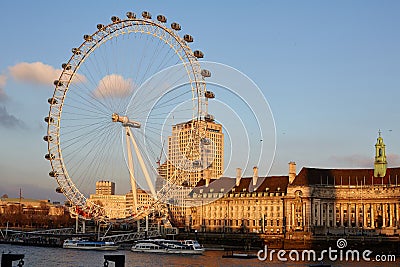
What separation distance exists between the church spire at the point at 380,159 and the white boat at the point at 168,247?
112ft

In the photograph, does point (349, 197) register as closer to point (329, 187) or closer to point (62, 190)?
point (329, 187)

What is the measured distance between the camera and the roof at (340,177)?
90.5m

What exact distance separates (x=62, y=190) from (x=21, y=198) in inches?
5757

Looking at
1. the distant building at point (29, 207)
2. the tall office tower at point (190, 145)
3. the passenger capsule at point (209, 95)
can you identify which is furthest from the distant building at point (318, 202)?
the distant building at point (29, 207)

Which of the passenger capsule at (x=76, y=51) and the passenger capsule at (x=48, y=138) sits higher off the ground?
the passenger capsule at (x=76, y=51)

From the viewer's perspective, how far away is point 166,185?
5906 cm

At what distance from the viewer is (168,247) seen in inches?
2608

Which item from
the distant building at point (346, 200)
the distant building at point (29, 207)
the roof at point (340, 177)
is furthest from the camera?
the distant building at point (29, 207)

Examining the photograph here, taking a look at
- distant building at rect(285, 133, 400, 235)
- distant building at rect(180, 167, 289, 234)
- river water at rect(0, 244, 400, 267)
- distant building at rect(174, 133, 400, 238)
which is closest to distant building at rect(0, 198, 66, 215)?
distant building at rect(180, 167, 289, 234)

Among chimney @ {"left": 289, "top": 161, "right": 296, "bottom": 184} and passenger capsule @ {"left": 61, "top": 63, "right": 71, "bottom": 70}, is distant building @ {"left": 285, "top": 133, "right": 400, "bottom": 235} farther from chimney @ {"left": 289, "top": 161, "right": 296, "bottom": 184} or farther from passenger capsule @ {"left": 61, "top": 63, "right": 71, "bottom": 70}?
passenger capsule @ {"left": 61, "top": 63, "right": 71, "bottom": 70}

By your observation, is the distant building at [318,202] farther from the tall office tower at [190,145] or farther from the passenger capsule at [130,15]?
the passenger capsule at [130,15]

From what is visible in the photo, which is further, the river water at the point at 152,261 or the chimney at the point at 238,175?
the chimney at the point at 238,175

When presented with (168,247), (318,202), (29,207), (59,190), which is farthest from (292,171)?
(29,207)

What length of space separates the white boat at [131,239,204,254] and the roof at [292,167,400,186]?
1163 inches
